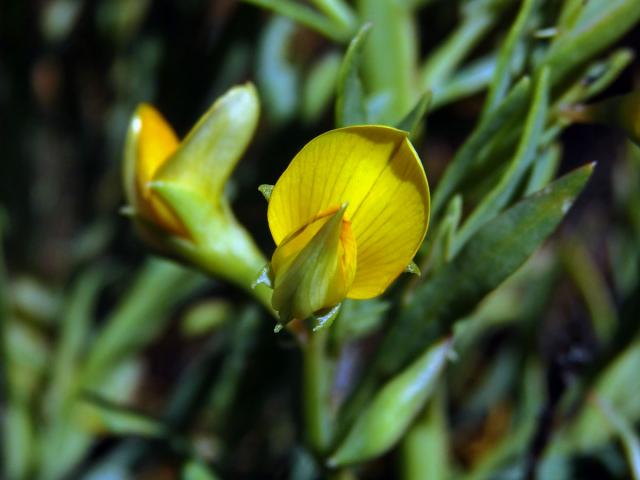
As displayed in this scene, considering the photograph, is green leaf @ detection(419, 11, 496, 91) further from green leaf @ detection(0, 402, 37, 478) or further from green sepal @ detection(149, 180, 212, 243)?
green leaf @ detection(0, 402, 37, 478)

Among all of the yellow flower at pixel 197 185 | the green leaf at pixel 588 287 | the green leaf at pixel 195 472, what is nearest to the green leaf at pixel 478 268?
the yellow flower at pixel 197 185

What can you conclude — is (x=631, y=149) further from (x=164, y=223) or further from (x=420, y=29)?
(x=164, y=223)

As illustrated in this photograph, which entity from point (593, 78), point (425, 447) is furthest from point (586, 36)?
point (425, 447)

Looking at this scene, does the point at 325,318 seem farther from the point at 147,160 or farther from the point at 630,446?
the point at 630,446

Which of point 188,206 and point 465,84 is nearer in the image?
point 188,206

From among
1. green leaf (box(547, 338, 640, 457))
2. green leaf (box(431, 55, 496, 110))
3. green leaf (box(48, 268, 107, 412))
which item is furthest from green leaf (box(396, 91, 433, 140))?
green leaf (box(48, 268, 107, 412))

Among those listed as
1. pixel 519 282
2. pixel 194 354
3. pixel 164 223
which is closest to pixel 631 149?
pixel 519 282
